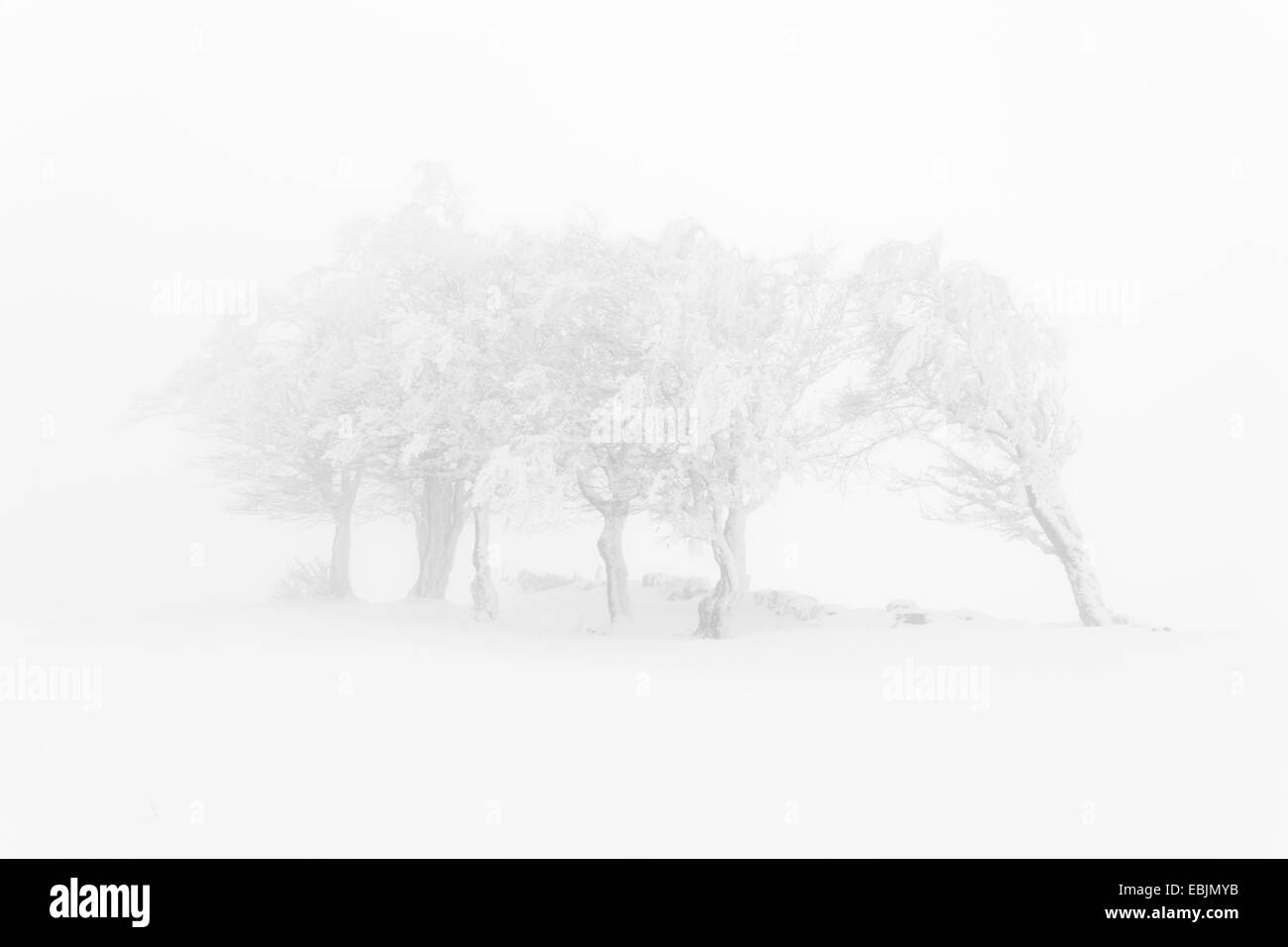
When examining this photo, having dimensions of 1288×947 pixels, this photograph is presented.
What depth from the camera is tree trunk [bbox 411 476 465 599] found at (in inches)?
1334

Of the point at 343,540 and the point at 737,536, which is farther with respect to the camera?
the point at 343,540

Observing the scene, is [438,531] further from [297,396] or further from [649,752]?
[649,752]

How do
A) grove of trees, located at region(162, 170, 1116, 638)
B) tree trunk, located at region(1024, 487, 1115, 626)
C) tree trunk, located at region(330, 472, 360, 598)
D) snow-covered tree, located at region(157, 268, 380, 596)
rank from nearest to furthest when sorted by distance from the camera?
grove of trees, located at region(162, 170, 1116, 638) < tree trunk, located at region(1024, 487, 1115, 626) < snow-covered tree, located at region(157, 268, 380, 596) < tree trunk, located at region(330, 472, 360, 598)

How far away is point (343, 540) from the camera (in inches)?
1339

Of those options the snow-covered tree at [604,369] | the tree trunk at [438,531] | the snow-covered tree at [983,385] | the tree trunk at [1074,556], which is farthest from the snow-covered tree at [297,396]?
the tree trunk at [1074,556]

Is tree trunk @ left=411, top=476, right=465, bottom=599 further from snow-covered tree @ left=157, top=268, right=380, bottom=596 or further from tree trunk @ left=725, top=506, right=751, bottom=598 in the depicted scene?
tree trunk @ left=725, top=506, right=751, bottom=598

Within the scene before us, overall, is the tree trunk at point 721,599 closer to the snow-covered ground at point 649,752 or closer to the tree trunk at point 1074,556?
the snow-covered ground at point 649,752

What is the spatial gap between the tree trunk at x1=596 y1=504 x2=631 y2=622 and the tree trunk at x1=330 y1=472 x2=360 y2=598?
32.6 feet

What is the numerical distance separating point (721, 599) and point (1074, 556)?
10108 mm

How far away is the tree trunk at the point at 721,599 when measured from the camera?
1035 inches

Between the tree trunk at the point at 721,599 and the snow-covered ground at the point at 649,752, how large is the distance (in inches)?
199

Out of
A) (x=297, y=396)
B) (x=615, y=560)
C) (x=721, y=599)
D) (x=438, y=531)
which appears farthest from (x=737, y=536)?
(x=297, y=396)

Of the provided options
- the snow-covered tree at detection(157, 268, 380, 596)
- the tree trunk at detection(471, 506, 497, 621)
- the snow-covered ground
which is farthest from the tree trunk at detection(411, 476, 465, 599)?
the snow-covered ground

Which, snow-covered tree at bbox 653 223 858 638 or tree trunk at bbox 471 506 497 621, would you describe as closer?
snow-covered tree at bbox 653 223 858 638
